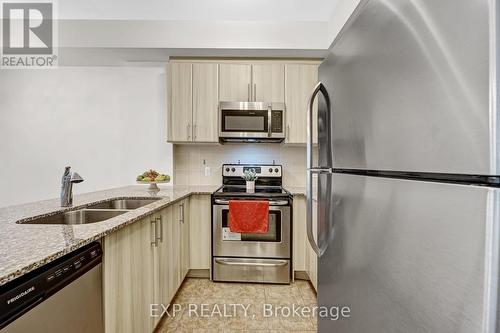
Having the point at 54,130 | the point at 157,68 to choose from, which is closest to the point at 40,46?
the point at 54,130

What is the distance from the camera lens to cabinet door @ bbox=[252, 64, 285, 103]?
3051 millimetres

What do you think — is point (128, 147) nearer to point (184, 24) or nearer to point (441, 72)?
point (184, 24)

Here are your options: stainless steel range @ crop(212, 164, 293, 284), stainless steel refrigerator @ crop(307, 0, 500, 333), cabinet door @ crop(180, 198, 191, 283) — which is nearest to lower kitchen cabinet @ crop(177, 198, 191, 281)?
cabinet door @ crop(180, 198, 191, 283)

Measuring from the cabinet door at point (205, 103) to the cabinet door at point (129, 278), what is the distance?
1.54 metres

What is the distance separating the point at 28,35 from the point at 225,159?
2671 mm

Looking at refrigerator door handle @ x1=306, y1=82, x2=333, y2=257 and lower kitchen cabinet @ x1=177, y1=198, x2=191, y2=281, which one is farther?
lower kitchen cabinet @ x1=177, y1=198, x2=191, y2=281

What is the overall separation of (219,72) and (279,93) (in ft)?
2.43

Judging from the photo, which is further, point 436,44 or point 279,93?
point 279,93

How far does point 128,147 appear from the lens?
11.0ft

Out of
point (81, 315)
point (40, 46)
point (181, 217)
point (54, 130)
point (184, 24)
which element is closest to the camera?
point (81, 315)

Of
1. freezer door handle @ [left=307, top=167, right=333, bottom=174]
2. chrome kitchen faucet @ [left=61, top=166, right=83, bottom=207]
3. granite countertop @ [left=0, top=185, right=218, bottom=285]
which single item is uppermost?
freezer door handle @ [left=307, top=167, right=333, bottom=174]

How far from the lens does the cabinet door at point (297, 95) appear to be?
304 cm

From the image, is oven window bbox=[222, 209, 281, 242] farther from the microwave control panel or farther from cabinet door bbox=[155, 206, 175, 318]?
the microwave control panel

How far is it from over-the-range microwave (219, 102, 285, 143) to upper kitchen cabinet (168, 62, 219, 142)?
0.14 metres
